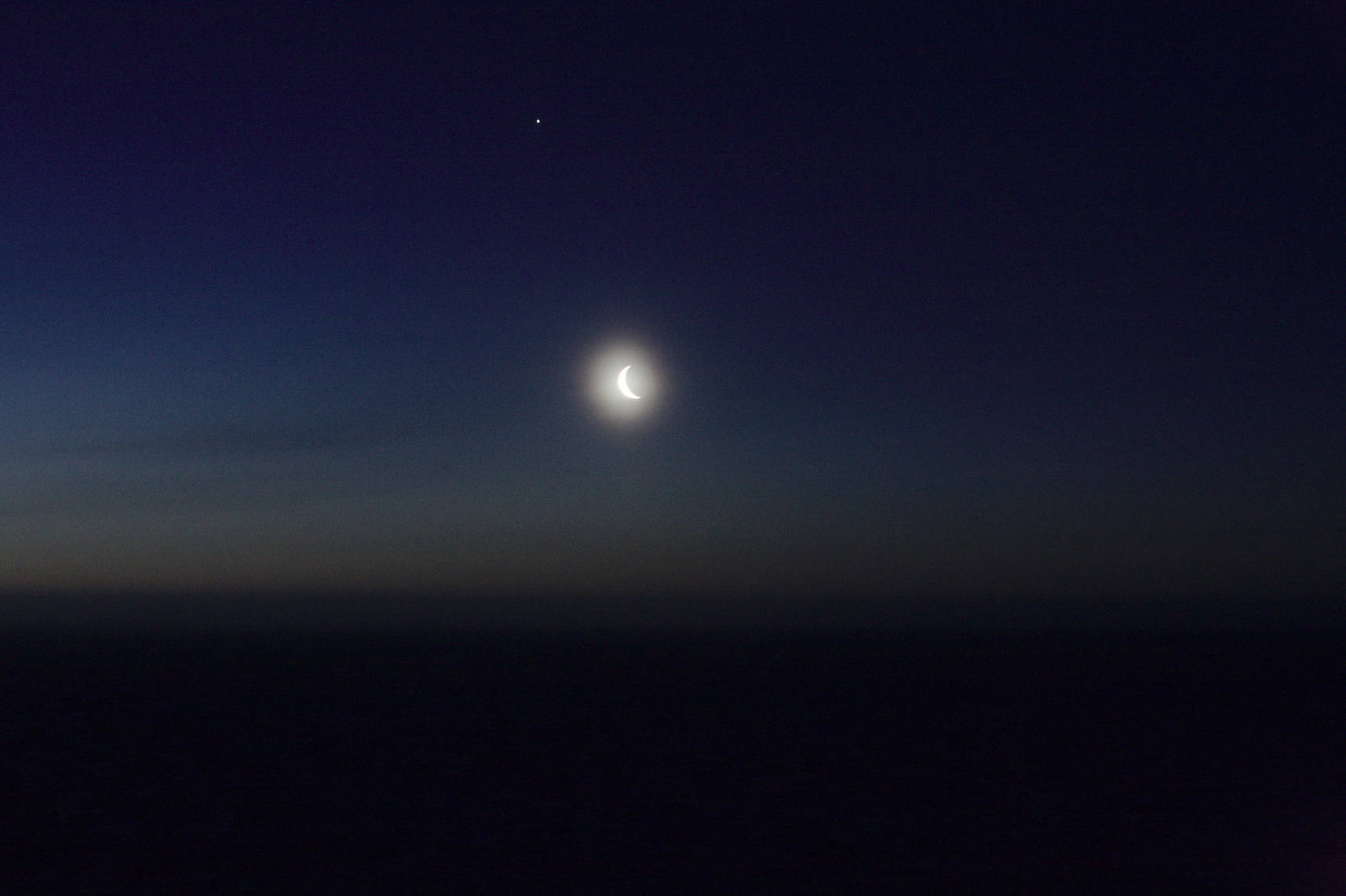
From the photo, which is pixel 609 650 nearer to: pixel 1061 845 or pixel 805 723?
pixel 805 723

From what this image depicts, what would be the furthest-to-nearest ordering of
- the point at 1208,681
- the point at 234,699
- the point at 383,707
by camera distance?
1. the point at 1208,681
2. the point at 234,699
3. the point at 383,707

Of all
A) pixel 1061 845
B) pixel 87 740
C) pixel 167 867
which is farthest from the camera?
pixel 87 740

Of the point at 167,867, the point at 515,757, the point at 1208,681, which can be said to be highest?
the point at 1208,681

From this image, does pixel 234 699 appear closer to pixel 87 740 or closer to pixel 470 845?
pixel 87 740

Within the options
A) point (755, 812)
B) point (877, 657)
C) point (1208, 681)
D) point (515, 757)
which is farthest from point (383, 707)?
point (877, 657)

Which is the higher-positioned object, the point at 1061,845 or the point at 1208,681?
the point at 1208,681

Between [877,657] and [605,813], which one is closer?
[605,813]
